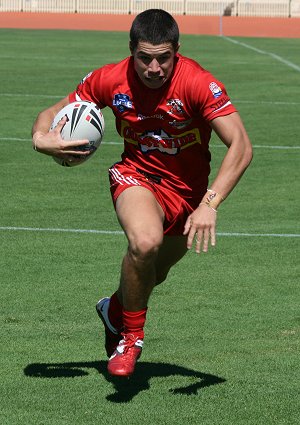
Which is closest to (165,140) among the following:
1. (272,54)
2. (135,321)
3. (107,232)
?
(135,321)

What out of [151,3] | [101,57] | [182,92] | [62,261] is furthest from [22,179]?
[151,3]

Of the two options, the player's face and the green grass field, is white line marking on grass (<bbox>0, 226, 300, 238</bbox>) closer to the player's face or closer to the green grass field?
the green grass field

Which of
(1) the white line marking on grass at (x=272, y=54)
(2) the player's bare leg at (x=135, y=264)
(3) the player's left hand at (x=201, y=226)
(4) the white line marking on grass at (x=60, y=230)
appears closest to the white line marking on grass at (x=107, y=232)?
(4) the white line marking on grass at (x=60, y=230)

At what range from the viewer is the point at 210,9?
215ft

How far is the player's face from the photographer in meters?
7.45

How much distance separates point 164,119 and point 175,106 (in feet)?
0.43

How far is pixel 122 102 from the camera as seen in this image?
7828 mm

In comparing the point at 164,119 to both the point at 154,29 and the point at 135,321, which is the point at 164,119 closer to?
the point at 154,29

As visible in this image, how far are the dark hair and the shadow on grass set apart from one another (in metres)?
2.03

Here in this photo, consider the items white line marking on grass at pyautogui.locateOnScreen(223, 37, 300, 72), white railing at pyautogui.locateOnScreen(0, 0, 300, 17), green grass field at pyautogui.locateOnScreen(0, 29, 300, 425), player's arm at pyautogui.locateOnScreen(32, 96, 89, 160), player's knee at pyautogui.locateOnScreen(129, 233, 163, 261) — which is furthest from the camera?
white railing at pyautogui.locateOnScreen(0, 0, 300, 17)

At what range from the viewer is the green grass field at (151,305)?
280 inches

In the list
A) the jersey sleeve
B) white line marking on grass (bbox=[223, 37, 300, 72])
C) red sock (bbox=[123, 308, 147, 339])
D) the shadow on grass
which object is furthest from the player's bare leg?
white line marking on grass (bbox=[223, 37, 300, 72])

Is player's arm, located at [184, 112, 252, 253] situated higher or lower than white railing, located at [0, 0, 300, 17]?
higher

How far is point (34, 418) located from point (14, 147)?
1110cm
